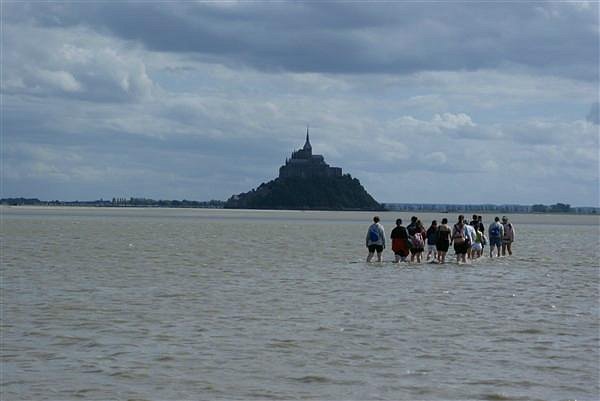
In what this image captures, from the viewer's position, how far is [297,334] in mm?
15688

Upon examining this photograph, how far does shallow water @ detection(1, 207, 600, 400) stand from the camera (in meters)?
11.9

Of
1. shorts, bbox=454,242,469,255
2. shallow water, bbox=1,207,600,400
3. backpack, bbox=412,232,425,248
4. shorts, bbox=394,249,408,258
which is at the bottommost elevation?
shallow water, bbox=1,207,600,400

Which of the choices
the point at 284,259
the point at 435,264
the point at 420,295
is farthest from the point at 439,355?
the point at 284,259

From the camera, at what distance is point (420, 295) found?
21.6 metres

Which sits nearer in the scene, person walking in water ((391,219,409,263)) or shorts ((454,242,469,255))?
person walking in water ((391,219,409,263))

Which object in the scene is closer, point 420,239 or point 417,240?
point 417,240

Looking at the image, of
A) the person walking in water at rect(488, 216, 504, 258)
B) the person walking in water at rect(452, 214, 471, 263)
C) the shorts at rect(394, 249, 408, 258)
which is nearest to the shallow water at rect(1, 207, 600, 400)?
the shorts at rect(394, 249, 408, 258)

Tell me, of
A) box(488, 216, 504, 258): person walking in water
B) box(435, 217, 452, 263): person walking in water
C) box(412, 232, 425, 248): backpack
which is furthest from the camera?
box(488, 216, 504, 258): person walking in water

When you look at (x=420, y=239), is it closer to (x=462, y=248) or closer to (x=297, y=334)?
(x=462, y=248)

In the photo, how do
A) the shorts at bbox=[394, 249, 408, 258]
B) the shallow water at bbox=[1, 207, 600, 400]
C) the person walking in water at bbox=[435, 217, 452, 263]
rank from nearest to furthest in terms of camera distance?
the shallow water at bbox=[1, 207, 600, 400] < the person walking in water at bbox=[435, 217, 452, 263] < the shorts at bbox=[394, 249, 408, 258]

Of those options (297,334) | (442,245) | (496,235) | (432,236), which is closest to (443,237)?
(442,245)

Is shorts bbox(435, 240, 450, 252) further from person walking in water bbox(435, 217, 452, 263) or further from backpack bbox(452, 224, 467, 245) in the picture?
backpack bbox(452, 224, 467, 245)

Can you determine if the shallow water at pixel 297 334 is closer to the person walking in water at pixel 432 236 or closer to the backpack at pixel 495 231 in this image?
the person walking in water at pixel 432 236

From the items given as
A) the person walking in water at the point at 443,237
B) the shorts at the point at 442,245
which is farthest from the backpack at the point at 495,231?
the shorts at the point at 442,245
